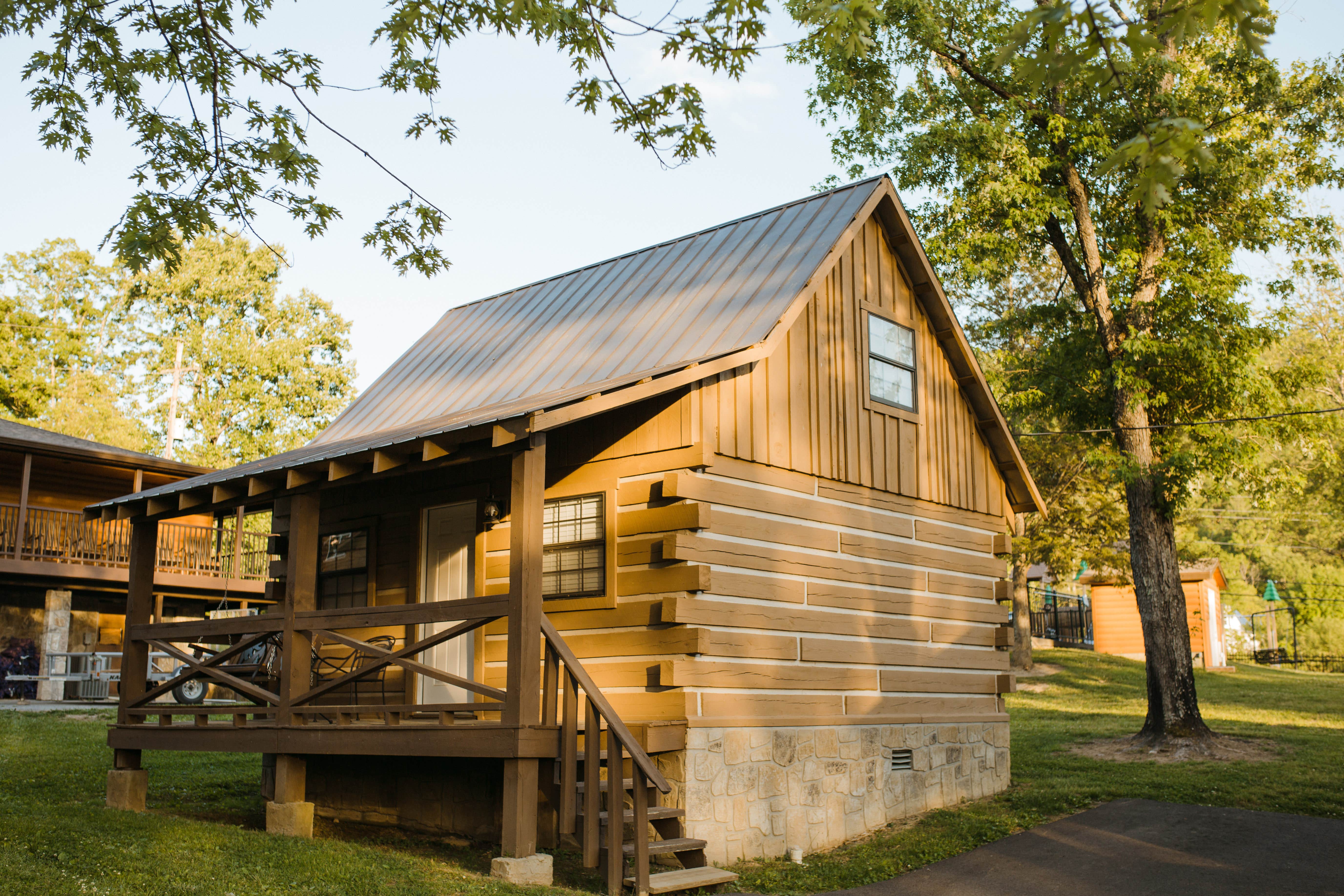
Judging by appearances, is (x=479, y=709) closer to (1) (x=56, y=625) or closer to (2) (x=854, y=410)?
(2) (x=854, y=410)

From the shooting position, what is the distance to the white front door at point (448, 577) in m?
11.5

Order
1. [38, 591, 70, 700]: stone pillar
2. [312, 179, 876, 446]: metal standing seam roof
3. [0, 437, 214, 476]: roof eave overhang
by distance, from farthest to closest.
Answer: [38, 591, 70, 700]: stone pillar < [0, 437, 214, 476]: roof eave overhang < [312, 179, 876, 446]: metal standing seam roof

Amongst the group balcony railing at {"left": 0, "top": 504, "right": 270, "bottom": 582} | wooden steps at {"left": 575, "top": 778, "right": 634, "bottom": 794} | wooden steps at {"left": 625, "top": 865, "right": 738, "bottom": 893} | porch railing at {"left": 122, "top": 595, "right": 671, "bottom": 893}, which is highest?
balcony railing at {"left": 0, "top": 504, "right": 270, "bottom": 582}

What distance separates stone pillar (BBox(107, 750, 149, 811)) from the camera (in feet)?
36.9

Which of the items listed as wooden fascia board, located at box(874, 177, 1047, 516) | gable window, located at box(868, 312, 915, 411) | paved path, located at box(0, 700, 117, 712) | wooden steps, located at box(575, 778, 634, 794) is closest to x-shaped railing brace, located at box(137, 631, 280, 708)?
wooden steps, located at box(575, 778, 634, 794)

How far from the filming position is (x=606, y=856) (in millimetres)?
8133

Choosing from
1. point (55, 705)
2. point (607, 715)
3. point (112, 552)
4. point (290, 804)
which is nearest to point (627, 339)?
point (607, 715)

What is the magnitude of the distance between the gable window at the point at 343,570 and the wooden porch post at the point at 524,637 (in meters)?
4.34

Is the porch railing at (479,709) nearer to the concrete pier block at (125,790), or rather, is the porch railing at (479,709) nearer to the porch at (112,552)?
Result: the concrete pier block at (125,790)

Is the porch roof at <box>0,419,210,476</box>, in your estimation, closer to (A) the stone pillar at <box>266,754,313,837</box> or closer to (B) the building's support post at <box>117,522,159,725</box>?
(B) the building's support post at <box>117,522,159,725</box>

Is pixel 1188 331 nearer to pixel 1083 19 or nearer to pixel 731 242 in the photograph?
pixel 731 242

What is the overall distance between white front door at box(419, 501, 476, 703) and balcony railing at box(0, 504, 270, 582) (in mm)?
11849

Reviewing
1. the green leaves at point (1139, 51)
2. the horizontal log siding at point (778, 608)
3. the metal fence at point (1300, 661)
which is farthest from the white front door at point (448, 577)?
the metal fence at point (1300, 661)

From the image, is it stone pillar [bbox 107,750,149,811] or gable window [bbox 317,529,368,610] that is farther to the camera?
gable window [bbox 317,529,368,610]
